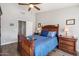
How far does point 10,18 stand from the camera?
169 cm

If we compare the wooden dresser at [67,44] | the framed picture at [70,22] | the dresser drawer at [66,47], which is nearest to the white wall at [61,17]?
the framed picture at [70,22]

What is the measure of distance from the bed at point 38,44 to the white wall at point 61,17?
12cm

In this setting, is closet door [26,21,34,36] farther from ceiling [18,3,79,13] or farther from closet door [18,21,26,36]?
ceiling [18,3,79,13]

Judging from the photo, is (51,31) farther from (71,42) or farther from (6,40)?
(6,40)

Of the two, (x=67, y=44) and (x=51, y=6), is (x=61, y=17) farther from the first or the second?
(x=67, y=44)

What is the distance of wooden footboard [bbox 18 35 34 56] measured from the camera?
1669mm

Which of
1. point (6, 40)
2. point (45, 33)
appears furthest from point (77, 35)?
point (6, 40)

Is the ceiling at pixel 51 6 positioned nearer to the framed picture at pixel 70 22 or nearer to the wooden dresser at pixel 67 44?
the framed picture at pixel 70 22

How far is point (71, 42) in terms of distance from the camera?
5.89 ft

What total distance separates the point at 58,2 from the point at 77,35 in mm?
732

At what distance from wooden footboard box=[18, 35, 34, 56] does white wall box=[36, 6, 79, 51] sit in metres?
0.46

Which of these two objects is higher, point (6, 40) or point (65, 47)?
point (6, 40)

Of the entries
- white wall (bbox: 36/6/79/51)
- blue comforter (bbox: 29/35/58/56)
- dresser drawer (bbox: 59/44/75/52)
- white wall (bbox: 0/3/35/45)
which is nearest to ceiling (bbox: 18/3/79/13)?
white wall (bbox: 36/6/79/51)

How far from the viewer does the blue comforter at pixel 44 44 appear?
1667mm
